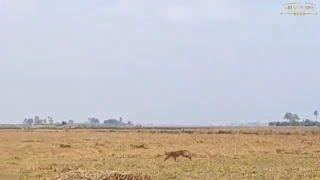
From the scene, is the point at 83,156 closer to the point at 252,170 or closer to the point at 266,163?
the point at 266,163

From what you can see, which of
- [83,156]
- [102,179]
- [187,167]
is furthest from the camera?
[83,156]

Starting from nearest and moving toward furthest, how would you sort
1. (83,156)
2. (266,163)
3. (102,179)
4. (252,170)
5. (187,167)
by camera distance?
1. (102,179)
2. (252,170)
3. (187,167)
4. (266,163)
5. (83,156)

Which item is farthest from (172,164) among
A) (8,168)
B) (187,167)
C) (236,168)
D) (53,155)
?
(53,155)

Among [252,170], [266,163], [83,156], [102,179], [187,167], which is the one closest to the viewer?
[102,179]

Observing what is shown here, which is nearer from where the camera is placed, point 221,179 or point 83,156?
point 221,179

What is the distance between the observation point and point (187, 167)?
3453 centimetres

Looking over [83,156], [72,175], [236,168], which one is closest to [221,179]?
[236,168]

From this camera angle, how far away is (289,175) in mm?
28969

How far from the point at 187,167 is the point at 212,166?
1.50 metres

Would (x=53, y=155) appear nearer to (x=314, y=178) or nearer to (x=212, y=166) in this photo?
(x=212, y=166)

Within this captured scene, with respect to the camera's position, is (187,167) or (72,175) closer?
(72,175)

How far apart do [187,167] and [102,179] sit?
1499 centimetres

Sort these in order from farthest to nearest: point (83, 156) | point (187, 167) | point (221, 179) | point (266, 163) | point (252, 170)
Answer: point (83, 156) < point (266, 163) < point (187, 167) < point (252, 170) < point (221, 179)

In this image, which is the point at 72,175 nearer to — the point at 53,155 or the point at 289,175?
the point at 289,175
